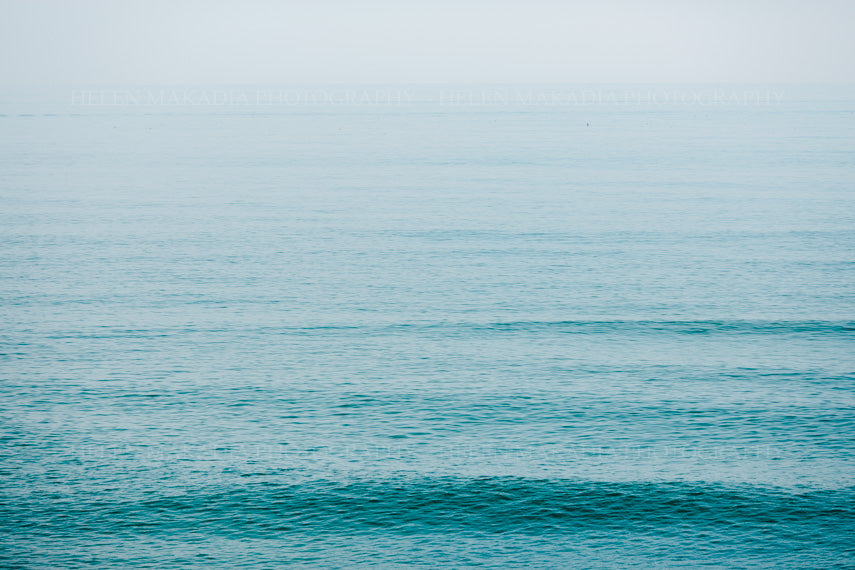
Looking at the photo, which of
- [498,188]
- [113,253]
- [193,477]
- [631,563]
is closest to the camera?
[631,563]

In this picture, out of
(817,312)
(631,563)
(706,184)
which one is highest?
(706,184)

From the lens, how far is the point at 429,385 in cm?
6806

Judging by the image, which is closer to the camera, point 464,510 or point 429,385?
point 464,510

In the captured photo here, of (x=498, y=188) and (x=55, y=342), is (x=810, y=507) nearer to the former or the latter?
(x=55, y=342)

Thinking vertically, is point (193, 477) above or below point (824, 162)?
below

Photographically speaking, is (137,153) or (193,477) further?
(137,153)

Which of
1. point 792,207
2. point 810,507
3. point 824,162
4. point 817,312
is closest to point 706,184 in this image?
point 792,207

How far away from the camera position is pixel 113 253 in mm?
101562

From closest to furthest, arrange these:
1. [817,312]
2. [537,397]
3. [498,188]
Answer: [537,397] → [817,312] → [498,188]

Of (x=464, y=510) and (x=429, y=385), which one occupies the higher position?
(x=429, y=385)

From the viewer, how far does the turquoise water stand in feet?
167

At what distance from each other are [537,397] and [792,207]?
70.6 metres

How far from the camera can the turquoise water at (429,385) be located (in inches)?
1998

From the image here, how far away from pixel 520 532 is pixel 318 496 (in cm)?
1103
